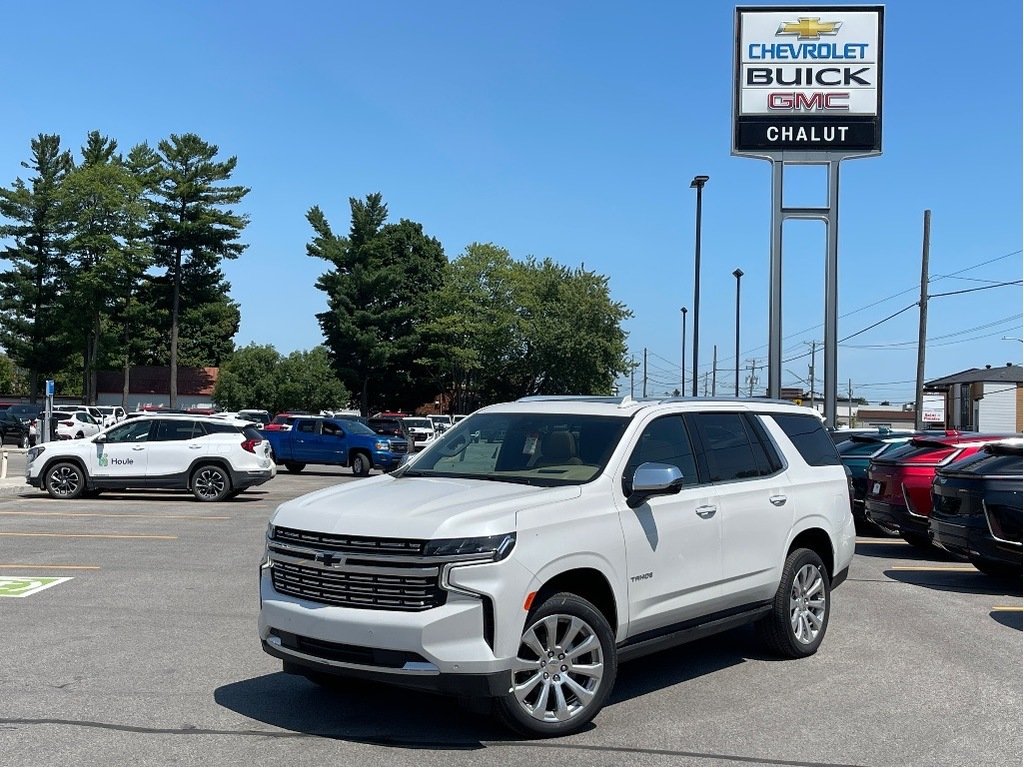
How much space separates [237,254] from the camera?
66438mm

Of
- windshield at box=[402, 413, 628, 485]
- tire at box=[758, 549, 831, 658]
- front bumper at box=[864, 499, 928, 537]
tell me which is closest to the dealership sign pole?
front bumper at box=[864, 499, 928, 537]

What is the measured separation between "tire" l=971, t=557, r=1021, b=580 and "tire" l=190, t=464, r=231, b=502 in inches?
559

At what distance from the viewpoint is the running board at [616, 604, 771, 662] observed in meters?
6.35

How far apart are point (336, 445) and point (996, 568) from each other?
21377 mm

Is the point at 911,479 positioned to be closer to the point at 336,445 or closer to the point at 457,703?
the point at 457,703

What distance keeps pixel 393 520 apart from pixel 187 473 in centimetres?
1638

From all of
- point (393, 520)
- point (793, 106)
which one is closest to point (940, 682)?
point (393, 520)

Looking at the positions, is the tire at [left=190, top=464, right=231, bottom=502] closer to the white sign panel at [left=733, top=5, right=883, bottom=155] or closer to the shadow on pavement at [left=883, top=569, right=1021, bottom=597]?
the shadow on pavement at [left=883, top=569, right=1021, bottom=597]

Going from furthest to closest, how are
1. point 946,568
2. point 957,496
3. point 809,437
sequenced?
point 946,568
point 957,496
point 809,437

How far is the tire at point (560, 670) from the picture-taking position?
5.66 m

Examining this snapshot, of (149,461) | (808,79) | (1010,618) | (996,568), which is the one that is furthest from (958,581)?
(808,79)

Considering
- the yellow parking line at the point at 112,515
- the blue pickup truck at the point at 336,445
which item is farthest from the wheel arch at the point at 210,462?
the blue pickup truck at the point at 336,445

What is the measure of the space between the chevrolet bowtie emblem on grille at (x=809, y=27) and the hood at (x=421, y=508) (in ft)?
79.4

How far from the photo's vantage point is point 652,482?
6273mm
